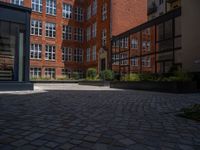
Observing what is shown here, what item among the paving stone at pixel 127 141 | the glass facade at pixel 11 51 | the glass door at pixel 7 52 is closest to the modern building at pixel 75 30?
the glass facade at pixel 11 51

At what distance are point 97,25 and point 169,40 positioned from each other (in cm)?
1889

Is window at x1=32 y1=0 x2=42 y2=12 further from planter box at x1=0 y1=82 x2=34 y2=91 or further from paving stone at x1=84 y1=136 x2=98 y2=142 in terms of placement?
paving stone at x1=84 y1=136 x2=98 y2=142

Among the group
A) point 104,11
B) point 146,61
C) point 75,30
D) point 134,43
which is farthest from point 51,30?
point 146,61

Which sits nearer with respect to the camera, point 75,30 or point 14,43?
point 14,43

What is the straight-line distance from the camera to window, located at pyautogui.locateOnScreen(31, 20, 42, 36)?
3706 cm

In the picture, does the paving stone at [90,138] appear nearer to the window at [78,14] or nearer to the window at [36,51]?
the window at [36,51]

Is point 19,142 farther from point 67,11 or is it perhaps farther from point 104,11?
point 67,11

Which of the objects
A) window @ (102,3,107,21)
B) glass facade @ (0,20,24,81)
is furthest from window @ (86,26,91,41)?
glass facade @ (0,20,24,81)

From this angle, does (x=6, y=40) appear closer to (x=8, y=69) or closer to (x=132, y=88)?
(x=8, y=69)

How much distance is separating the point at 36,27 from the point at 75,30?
7.76 meters

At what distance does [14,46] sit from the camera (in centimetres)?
1463

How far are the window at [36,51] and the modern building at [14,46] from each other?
2265 cm

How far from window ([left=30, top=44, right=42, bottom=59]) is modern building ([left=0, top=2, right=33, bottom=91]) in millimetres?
22653

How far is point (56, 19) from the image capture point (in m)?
39.6
